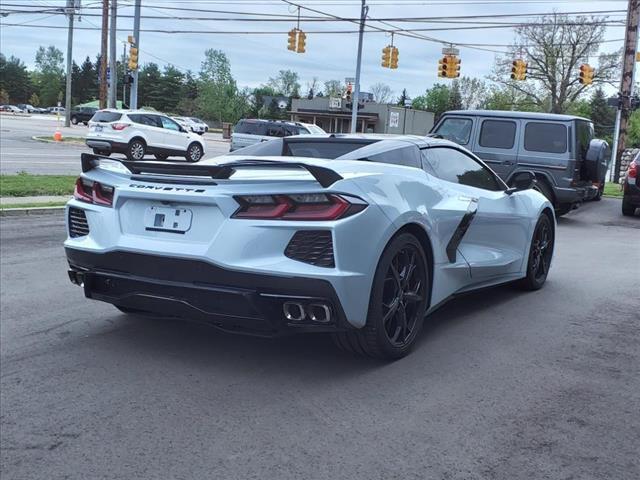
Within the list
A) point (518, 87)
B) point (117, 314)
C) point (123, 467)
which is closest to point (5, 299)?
point (117, 314)

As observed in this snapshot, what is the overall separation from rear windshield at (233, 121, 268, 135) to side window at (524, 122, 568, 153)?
15130 millimetres

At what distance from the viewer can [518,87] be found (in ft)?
209

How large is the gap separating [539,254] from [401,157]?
247 cm

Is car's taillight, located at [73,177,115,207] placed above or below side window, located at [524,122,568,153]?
below

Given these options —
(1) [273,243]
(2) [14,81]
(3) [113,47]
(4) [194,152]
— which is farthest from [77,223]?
(2) [14,81]

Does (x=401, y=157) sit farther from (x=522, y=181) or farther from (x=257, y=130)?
(x=257, y=130)

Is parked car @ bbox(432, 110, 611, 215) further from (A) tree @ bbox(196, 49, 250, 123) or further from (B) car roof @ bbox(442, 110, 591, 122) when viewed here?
(A) tree @ bbox(196, 49, 250, 123)

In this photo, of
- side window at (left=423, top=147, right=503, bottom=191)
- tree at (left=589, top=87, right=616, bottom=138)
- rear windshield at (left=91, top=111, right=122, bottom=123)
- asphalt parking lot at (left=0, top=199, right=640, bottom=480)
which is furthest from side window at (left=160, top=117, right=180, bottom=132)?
tree at (left=589, top=87, right=616, bottom=138)

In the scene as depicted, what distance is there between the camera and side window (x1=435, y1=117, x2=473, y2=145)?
1330 centimetres

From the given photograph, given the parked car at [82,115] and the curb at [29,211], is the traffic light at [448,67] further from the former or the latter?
the parked car at [82,115]

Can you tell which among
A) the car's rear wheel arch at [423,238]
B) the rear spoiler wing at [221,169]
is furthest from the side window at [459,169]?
the rear spoiler wing at [221,169]

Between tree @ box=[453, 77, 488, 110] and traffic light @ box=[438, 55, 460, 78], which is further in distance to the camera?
tree @ box=[453, 77, 488, 110]

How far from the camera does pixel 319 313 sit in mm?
3645

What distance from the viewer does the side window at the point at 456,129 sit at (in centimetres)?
1330
